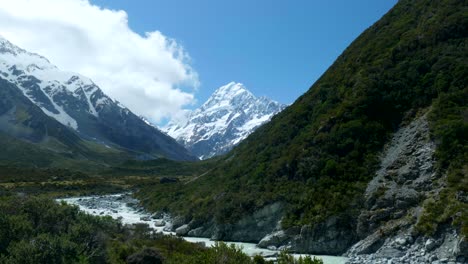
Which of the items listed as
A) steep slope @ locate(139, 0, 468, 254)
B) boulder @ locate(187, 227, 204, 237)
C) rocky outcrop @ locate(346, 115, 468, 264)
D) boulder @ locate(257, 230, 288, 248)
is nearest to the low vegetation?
boulder @ locate(257, 230, 288, 248)

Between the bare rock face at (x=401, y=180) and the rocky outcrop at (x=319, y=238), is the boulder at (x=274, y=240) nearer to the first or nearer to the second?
the rocky outcrop at (x=319, y=238)

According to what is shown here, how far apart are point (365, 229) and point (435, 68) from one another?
27.8 metres

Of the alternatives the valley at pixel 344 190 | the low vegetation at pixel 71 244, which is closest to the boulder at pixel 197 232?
the valley at pixel 344 190

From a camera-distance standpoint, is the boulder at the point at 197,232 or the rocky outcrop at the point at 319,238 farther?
the boulder at the point at 197,232

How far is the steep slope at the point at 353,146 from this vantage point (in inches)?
1720

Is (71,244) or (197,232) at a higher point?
(71,244)

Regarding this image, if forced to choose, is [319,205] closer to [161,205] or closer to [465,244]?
[465,244]

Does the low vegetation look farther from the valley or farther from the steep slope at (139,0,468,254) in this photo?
the steep slope at (139,0,468,254)

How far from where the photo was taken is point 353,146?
182 feet

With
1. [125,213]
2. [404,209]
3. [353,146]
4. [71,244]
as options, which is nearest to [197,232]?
[353,146]

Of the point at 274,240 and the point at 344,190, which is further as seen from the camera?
the point at 344,190

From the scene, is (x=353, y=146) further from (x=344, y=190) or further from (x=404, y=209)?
(x=404, y=209)

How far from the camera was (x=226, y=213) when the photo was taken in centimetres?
5556

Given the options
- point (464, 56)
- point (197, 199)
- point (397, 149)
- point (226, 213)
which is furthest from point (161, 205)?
point (464, 56)
